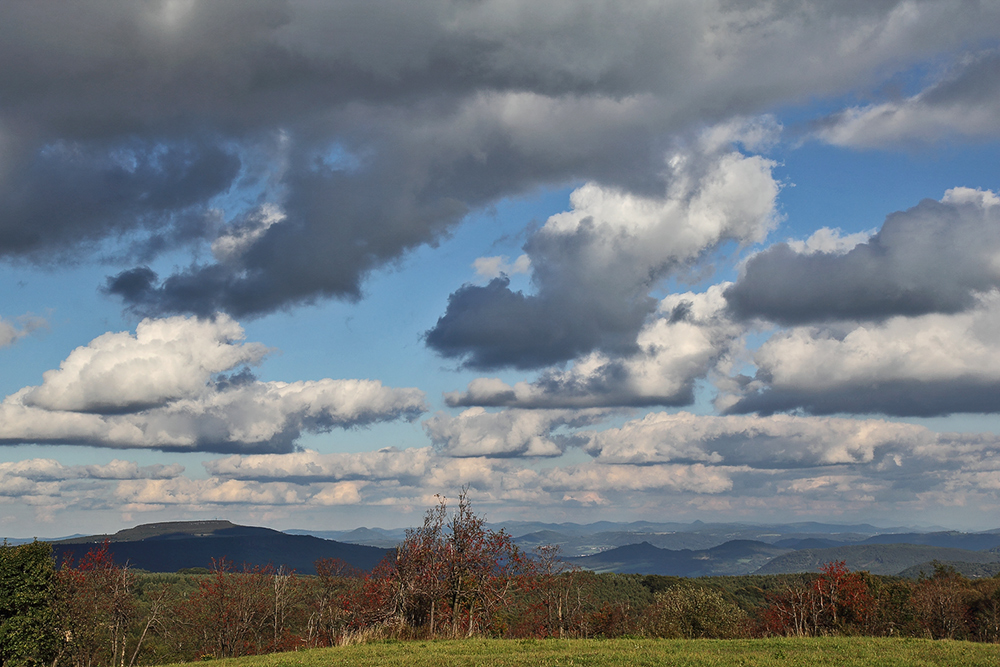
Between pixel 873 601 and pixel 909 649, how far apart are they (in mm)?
78527

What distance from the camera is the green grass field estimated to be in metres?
25.4

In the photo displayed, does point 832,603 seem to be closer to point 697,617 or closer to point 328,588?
point 697,617

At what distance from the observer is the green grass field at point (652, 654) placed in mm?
25359

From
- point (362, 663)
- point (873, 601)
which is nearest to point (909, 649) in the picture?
point (362, 663)

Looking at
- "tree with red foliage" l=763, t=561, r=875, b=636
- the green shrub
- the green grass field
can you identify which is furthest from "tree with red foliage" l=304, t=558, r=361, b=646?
"tree with red foliage" l=763, t=561, r=875, b=636

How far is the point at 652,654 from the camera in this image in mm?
27203

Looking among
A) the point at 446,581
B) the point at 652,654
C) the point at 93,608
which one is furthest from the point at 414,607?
the point at 93,608

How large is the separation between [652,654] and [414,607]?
1865 centimetres

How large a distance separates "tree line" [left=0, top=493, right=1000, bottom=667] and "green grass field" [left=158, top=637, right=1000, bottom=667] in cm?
693

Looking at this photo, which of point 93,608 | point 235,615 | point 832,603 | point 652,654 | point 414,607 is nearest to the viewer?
point 652,654

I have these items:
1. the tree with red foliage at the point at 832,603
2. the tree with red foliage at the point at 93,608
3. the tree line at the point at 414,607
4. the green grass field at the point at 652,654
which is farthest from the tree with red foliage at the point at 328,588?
the tree with red foliage at the point at 832,603

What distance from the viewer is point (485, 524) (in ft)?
166

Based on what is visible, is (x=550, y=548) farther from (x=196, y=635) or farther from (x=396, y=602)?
(x=196, y=635)

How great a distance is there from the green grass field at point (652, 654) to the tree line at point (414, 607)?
22.7 ft
